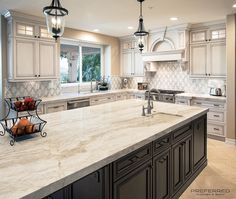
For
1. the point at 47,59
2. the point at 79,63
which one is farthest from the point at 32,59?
the point at 79,63

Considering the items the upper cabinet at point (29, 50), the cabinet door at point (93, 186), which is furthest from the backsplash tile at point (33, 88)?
the cabinet door at point (93, 186)

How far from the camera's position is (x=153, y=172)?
2047 mm

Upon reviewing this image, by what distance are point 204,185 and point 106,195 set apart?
6.34ft

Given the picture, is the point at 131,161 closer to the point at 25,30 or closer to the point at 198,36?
the point at 25,30

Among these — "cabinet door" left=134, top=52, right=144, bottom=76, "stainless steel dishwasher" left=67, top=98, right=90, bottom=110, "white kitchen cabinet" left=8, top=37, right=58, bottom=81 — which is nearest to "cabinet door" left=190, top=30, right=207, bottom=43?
"cabinet door" left=134, top=52, right=144, bottom=76

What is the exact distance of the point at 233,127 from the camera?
444 centimetres

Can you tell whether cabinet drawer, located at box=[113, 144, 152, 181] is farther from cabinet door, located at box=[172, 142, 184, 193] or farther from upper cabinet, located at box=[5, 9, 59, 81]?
upper cabinet, located at box=[5, 9, 59, 81]

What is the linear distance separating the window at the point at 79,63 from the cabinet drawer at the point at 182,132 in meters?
3.85

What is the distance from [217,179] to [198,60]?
2968mm

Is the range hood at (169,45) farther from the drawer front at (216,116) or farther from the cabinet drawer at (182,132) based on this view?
the cabinet drawer at (182,132)

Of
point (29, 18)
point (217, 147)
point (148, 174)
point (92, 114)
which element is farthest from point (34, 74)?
point (217, 147)

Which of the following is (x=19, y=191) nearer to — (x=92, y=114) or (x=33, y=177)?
(x=33, y=177)

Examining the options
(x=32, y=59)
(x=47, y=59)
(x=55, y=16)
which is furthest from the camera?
(x=47, y=59)

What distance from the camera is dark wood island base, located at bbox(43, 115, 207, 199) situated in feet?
5.06
